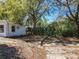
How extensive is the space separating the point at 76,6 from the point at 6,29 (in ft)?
36.7

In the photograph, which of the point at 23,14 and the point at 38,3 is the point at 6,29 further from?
the point at 38,3

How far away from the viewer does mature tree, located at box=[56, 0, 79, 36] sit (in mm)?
32091

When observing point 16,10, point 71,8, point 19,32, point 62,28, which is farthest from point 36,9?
point 71,8

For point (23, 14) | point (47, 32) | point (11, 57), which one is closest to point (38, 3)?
point (23, 14)

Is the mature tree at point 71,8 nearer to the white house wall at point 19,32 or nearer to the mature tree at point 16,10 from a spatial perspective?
the mature tree at point 16,10

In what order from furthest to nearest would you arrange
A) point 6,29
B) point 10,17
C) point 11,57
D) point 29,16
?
point 29,16, point 10,17, point 6,29, point 11,57

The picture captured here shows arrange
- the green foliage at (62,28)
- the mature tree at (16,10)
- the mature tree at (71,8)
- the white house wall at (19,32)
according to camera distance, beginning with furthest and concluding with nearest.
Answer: the green foliage at (62,28)
the white house wall at (19,32)
the mature tree at (16,10)
the mature tree at (71,8)

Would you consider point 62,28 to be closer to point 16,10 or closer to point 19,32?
point 19,32

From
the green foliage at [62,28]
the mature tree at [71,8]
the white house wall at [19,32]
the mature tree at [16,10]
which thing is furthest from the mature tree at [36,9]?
the green foliage at [62,28]

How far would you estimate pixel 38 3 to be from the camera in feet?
115

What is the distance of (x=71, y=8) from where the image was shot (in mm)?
33281

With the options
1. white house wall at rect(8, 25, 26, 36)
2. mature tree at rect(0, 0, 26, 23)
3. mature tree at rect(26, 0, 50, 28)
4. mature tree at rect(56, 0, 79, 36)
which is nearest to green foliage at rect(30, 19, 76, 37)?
mature tree at rect(56, 0, 79, 36)

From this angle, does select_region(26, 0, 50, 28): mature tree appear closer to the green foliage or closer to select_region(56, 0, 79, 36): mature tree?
select_region(56, 0, 79, 36): mature tree

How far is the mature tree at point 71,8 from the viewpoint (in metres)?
32.1
